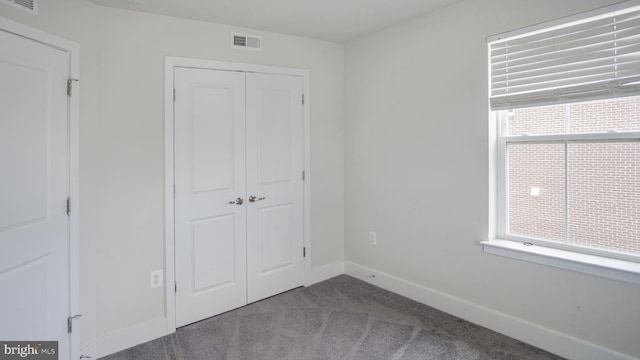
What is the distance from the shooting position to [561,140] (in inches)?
88.3

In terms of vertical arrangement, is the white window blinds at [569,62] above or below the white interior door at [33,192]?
above

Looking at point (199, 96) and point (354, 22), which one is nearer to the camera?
point (199, 96)

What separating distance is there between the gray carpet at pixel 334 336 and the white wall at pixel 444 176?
0.26 metres

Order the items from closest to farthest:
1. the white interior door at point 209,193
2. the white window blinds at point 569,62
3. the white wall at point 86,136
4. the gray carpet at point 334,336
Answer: the white window blinds at point 569,62
the white wall at point 86,136
the gray carpet at point 334,336
the white interior door at point 209,193

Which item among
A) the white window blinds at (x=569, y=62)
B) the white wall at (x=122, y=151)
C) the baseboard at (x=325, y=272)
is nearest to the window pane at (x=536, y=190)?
the white window blinds at (x=569, y=62)

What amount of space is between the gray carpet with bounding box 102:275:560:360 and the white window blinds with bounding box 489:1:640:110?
168 cm

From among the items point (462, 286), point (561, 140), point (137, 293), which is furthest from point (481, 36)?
point (137, 293)

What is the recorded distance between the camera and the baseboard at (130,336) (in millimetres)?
2324

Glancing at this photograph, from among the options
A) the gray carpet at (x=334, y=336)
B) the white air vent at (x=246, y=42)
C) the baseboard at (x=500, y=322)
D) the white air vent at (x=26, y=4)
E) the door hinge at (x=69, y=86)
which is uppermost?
the white air vent at (x=246, y=42)

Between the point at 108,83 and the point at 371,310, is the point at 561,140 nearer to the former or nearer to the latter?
the point at 371,310

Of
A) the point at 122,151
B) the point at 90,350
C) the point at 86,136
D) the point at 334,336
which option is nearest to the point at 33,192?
the point at 86,136

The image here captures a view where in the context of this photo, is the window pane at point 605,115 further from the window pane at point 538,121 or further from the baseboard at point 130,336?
the baseboard at point 130,336

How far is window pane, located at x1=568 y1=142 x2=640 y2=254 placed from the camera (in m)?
2.00

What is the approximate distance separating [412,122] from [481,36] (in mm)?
839
